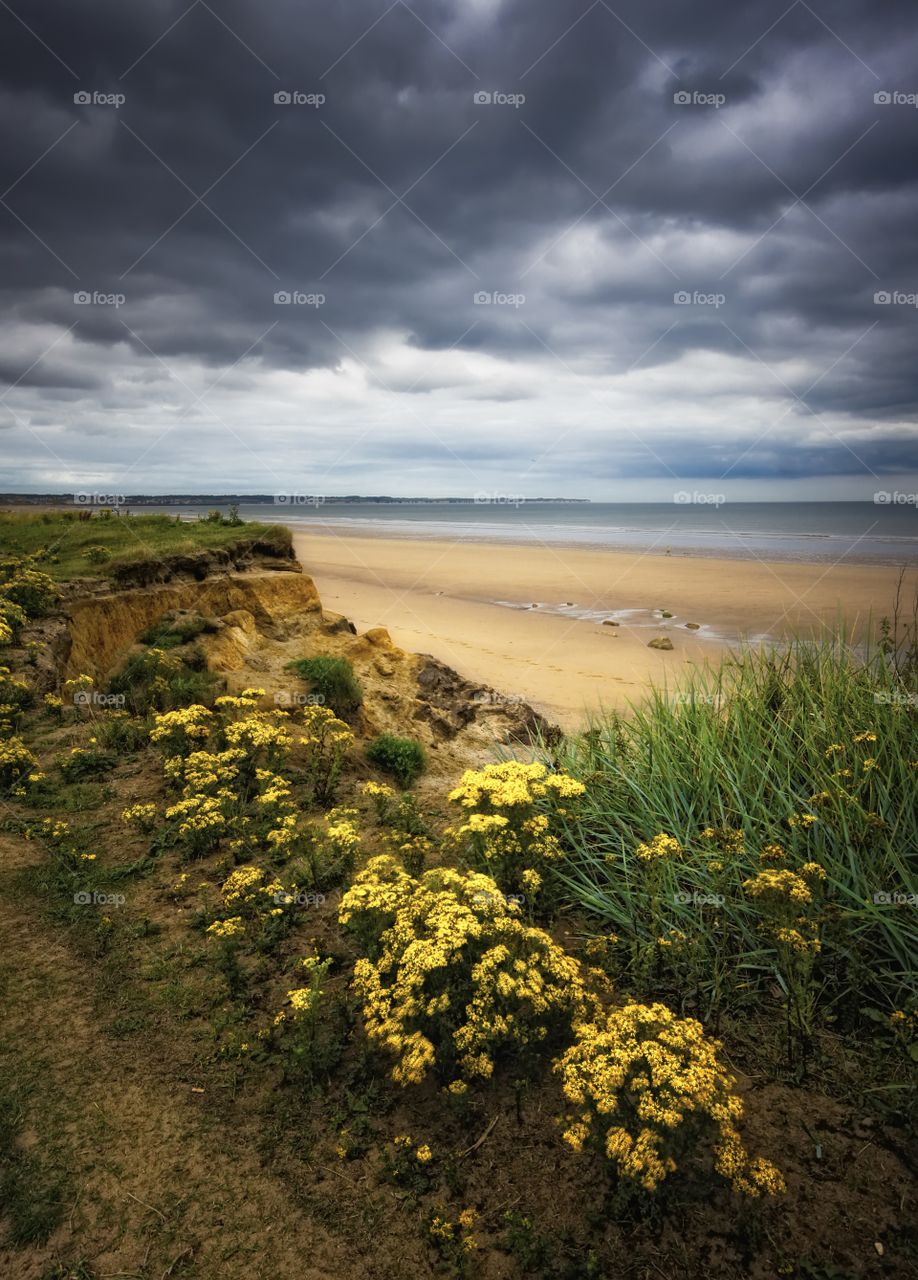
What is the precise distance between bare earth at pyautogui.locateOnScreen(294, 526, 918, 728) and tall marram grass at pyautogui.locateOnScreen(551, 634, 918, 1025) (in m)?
1.10

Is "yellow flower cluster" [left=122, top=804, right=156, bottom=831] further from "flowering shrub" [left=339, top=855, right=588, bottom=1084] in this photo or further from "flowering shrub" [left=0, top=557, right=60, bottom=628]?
"flowering shrub" [left=0, top=557, right=60, bottom=628]

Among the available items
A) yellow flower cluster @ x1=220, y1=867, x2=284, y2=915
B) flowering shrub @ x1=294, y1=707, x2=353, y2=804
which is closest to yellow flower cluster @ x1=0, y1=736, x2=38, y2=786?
flowering shrub @ x1=294, y1=707, x2=353, y2=804

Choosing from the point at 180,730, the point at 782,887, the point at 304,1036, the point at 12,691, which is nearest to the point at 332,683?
the point at 180,730

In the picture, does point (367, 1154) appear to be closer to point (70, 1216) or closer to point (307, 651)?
point (70, 1216)

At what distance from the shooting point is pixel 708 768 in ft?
18.0

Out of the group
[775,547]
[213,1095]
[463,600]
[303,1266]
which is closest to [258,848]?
[213,1095]

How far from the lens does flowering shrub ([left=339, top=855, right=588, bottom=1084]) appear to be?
3.18 meters

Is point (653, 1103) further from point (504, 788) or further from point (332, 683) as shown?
point (332, 683)

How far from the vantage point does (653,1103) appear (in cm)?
258

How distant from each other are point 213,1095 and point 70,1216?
72cm

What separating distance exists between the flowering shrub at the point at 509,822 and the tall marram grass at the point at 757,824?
51 centimetres

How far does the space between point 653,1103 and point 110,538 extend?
14064mm

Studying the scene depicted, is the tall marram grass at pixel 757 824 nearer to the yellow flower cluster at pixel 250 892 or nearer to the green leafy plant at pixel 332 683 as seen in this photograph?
the yellow flower cluster at pixel 250 892

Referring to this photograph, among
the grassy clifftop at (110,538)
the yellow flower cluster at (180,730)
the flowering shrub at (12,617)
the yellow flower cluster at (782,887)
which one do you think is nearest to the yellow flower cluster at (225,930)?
the yellow flower cluster at (180,730)
